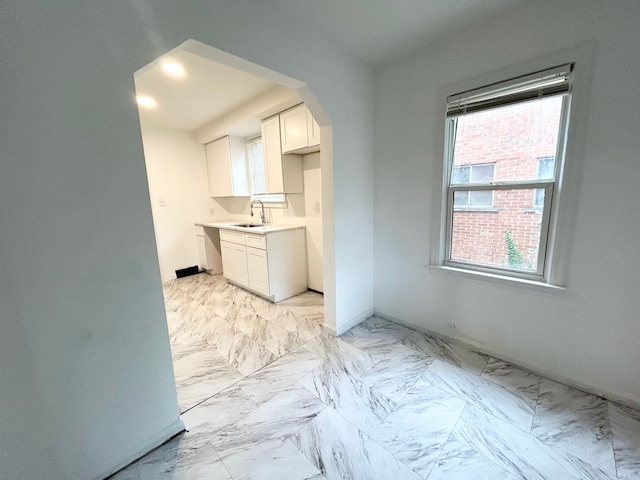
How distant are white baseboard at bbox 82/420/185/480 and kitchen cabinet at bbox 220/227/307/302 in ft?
6.00

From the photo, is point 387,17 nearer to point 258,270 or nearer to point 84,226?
point 84,226

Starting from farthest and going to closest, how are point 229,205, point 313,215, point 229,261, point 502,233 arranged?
point 229,205 < point 229,261 < point 313,215 < point 502,233

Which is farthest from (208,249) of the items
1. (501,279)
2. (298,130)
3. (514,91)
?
(514,91)

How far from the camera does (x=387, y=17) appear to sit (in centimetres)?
173

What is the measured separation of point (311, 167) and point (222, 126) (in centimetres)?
149

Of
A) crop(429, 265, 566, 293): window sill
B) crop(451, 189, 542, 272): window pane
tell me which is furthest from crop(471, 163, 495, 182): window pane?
crop(429, 265, 566, 293): window sill

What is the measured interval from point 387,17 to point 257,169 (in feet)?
9.50

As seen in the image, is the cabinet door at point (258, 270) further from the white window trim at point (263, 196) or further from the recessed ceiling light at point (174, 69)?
the recessed ceiling light at point (174, 69)

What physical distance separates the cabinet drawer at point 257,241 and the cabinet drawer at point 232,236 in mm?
141

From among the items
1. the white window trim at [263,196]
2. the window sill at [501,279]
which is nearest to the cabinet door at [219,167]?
the white window trim at [263,196]

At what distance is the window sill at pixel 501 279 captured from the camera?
1740mm

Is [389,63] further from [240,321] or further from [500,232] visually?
[240,321]

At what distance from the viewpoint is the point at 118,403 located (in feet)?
4.08

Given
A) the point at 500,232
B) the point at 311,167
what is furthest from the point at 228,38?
the point at 500,232
